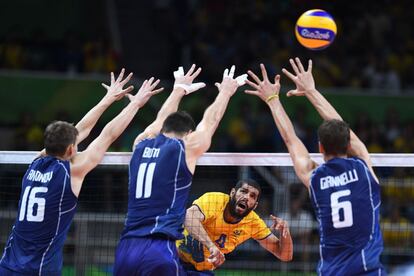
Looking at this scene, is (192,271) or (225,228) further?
(225,228)

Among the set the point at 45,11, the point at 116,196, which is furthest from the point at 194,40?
the point at 116,196

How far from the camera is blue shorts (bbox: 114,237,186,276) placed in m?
8.29

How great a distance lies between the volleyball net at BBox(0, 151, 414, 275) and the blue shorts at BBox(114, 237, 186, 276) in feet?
16.7

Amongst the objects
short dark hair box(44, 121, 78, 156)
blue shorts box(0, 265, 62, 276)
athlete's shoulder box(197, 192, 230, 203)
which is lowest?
blue shorts box(0, 265, 62, 276)

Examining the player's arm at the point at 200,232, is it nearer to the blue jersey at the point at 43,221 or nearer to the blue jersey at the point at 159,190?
the blue jersey at the point at 159,190

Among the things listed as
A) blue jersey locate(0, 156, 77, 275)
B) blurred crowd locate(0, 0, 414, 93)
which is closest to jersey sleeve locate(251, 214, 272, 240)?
A: blue jersey locate(0, 156, 77, 275)

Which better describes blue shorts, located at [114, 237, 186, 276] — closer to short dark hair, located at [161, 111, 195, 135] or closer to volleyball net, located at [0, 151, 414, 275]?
short dark hair, located at [161, 111, 195, 135]

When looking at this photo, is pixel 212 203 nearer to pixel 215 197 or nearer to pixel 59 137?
pixel 215 197

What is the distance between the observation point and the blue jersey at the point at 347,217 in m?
7.98

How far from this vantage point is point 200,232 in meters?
9.92

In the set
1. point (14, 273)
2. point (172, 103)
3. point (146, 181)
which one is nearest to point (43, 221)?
point (14, 273)

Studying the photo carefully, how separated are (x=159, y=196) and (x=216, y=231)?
90.6 inches

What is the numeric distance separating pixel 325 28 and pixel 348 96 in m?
10.3

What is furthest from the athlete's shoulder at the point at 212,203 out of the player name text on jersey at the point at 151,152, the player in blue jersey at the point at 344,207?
the player in blue jersey at the point at 344,207
